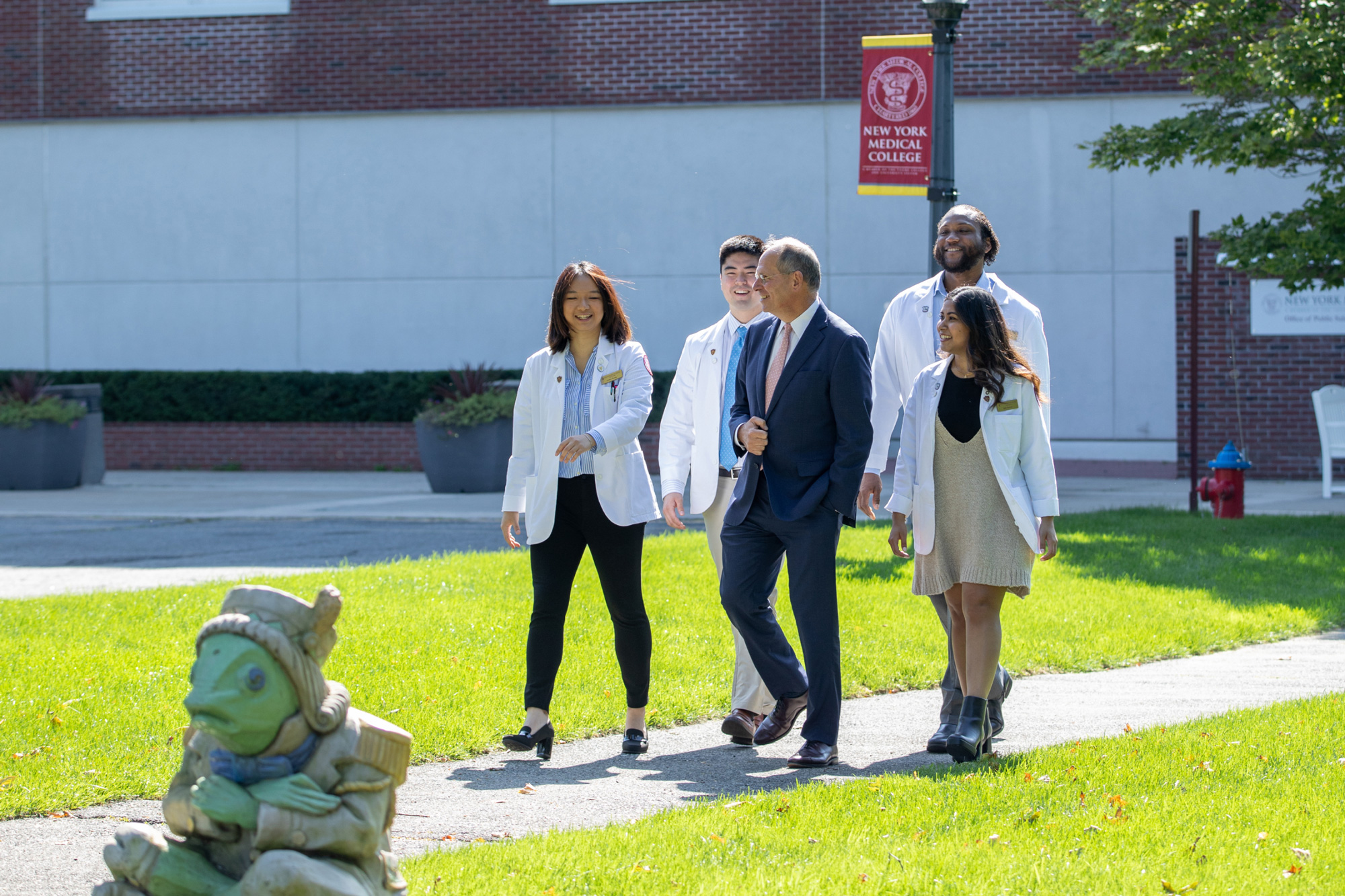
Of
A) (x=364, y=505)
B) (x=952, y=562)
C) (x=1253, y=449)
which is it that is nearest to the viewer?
(x=952, y=562)

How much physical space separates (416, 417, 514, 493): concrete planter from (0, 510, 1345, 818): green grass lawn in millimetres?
5965

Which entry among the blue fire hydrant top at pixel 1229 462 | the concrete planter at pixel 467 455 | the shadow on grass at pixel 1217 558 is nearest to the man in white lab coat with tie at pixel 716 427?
the shadow on grass at pixel 1217 558

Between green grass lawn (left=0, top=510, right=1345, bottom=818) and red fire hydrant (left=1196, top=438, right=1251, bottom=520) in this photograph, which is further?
red fire hydrant (left=1196, top=438, right=1251, bottom=520)

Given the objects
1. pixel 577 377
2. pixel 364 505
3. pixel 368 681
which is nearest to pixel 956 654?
pixel 577 377

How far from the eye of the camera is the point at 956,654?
18.0 ft

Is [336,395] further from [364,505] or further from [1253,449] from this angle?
[1253,449]

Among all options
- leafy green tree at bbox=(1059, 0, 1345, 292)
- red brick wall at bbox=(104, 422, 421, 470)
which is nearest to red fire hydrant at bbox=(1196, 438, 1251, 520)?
leafy green tree at bbox=(1059, 0, 1345, 292)

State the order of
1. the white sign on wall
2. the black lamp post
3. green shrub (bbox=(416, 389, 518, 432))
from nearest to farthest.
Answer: the black lamp post → green shrub (bbox=(416, 389, 518, 432)) → the white sign on wall

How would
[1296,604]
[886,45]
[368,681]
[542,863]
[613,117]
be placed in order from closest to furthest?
1. [542,863]
2. [368,681]
3. [1296,604]
4. [886,45]
5. [613,117]

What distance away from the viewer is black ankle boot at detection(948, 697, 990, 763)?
515 centimetres

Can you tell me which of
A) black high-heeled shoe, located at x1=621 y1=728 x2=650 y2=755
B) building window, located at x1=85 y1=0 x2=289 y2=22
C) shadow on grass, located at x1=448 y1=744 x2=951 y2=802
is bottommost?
shadow on grass, located at x1=448 y1=744 x2=951 y2=802

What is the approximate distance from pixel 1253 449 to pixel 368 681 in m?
15.6

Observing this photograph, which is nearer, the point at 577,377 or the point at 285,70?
the point at 577,377

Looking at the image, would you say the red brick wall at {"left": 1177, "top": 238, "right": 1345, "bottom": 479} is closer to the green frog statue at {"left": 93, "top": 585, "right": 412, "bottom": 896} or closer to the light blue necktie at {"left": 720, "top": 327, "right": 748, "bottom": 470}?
the light blue necktie at {"left": 720, "top": 327, "right": 748, "bottom": 470}
